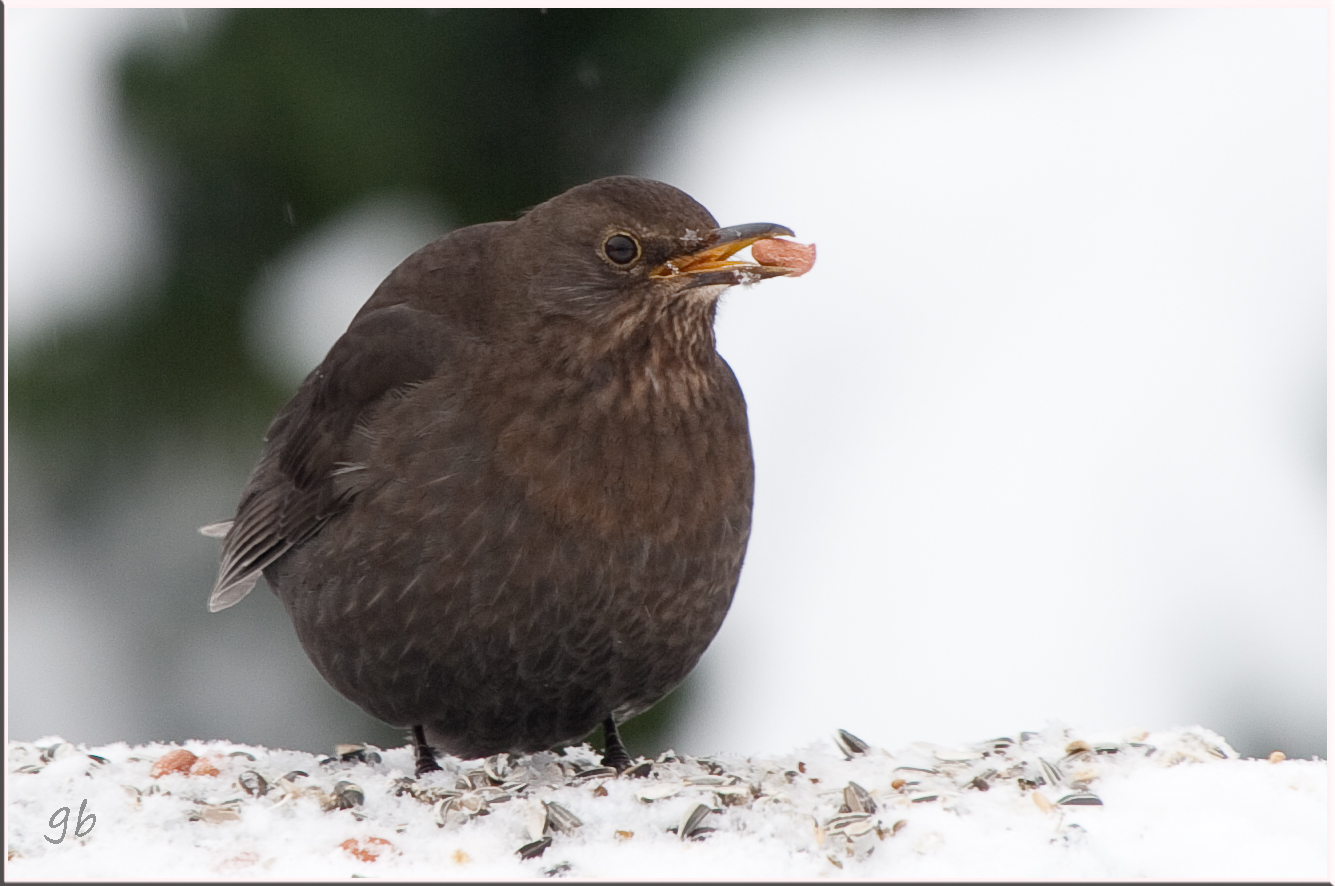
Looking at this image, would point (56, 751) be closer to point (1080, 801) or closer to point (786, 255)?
point (786, 255)

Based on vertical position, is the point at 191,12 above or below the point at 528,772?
above

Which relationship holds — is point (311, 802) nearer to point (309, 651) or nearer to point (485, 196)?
point (309, 651)

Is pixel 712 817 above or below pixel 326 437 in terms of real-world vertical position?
A: below

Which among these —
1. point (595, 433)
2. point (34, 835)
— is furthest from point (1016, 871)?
point (34, 835)

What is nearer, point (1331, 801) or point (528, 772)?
point (1331, 801)

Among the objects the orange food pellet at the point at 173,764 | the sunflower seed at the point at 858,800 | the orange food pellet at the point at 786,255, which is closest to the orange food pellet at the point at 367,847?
the orange food pellet at the point at 173,764

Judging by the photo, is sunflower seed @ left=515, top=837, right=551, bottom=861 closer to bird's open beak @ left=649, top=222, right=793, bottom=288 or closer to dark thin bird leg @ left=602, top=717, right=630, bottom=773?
dark thin bird leg @ left=602, top=717, right=630, bottom=773

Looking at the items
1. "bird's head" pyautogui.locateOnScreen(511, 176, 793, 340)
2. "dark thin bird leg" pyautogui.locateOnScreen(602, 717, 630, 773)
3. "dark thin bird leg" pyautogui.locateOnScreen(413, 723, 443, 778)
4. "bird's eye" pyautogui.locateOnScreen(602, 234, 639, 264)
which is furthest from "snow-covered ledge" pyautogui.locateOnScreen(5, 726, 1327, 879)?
"bird's eye" pyautogui.locateOnScreen(602, 234, 639, 264)

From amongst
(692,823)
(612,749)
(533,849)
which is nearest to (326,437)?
(612,749)
